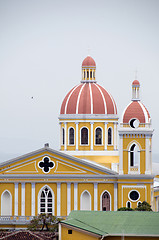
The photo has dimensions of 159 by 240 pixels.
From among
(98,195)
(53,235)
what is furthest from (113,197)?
(53,235)

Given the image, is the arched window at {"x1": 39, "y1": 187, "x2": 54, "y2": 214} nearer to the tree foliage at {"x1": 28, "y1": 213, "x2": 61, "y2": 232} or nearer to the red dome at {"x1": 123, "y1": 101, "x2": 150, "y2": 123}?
the tree foliage at {"x1": 28, "y1": 213, "x2": 61, "y2": 232}

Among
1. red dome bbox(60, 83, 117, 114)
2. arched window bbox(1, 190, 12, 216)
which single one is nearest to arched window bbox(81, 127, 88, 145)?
red dome bbox(60, 83, 117, 114)

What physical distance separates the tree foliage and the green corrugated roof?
7.12m

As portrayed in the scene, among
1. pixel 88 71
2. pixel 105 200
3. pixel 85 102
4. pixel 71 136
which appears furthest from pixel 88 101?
pixel 105 200

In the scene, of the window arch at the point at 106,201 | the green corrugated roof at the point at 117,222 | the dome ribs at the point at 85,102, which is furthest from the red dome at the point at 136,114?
the green corrugated roof at the point at 117,222

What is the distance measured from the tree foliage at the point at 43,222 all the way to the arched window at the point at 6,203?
6.13m

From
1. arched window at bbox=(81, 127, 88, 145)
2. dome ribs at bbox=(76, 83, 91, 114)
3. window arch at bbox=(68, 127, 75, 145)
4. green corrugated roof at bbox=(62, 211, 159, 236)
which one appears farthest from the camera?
dome ribs at bbox=(76, 83, 91, 114)

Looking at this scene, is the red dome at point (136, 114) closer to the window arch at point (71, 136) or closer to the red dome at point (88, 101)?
the red dome at point (88, 101)

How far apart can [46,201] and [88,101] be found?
1217 centimetres

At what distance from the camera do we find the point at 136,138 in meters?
115

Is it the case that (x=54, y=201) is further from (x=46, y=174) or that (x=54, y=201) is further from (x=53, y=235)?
(x=53, y=235)

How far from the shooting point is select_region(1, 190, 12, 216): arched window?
116125 mm

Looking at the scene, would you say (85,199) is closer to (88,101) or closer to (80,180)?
(80,180)

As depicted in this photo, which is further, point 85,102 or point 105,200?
point 85,102
